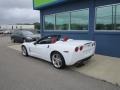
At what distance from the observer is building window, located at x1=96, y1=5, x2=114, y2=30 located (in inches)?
333

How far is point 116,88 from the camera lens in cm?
448

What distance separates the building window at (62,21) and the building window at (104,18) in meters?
2.74

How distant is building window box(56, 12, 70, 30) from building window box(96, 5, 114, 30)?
2738 mm

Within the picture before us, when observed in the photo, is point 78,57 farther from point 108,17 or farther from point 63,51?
point 108,17

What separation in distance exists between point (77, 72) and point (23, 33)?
40.5 ft

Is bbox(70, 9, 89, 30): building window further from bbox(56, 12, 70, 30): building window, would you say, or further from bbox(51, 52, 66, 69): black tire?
bbox(51, 52, 66, 69): black tire

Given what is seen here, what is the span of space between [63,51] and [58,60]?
576 millimetres

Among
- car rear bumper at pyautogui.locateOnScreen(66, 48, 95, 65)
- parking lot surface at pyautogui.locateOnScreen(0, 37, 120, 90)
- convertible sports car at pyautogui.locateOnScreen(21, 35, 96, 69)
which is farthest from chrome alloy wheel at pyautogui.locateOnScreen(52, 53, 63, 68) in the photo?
car rear bumper at pyautogui.locateOnScreen(66, 48, 95, 65)

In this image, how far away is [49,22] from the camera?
13.3 meters

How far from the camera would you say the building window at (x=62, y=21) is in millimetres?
11242

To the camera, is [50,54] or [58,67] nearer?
[58,67]

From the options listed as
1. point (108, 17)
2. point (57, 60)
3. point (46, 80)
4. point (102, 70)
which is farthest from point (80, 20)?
point (46, 80)

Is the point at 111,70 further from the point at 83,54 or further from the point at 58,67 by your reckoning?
the point at 58,67

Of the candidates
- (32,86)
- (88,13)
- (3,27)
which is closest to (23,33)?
(88,13)
